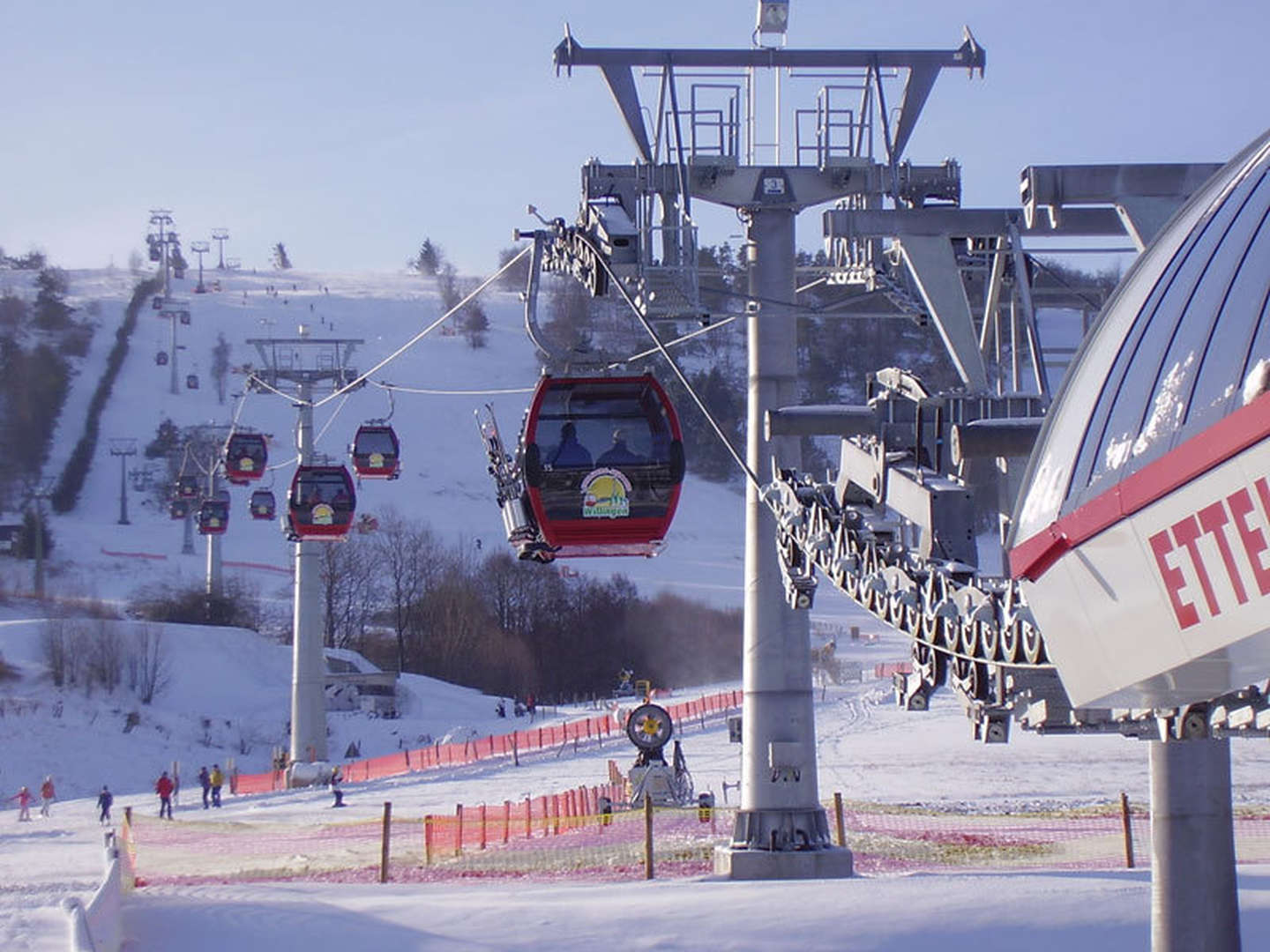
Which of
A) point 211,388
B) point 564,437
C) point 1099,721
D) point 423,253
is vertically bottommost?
point 1099,721

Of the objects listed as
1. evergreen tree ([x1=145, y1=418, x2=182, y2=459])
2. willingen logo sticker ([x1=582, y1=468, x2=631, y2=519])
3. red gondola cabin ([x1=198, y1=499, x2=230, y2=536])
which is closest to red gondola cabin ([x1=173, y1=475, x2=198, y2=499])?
red gondola cabin ([x1=198, y1=499, x2=230, y2=536])

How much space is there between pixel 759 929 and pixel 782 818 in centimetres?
326

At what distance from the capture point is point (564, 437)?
15.5m

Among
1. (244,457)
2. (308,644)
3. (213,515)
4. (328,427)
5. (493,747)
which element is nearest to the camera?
(308,644)

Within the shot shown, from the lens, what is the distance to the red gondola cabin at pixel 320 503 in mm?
35250

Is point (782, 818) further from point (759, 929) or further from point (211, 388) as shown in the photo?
point (211, 388)

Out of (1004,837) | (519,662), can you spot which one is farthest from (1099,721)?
(519,662)

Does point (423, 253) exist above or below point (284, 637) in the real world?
above

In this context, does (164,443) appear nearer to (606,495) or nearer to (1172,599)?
(606,495)

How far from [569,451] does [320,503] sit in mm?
20638

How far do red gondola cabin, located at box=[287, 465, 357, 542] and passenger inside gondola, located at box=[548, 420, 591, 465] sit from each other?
20.3 m

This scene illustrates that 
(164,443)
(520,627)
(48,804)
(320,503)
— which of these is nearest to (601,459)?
(320,503)

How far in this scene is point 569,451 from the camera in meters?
15.5

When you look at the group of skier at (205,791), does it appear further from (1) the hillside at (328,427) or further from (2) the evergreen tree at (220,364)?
(2) the evergreen tree at (220,364)
